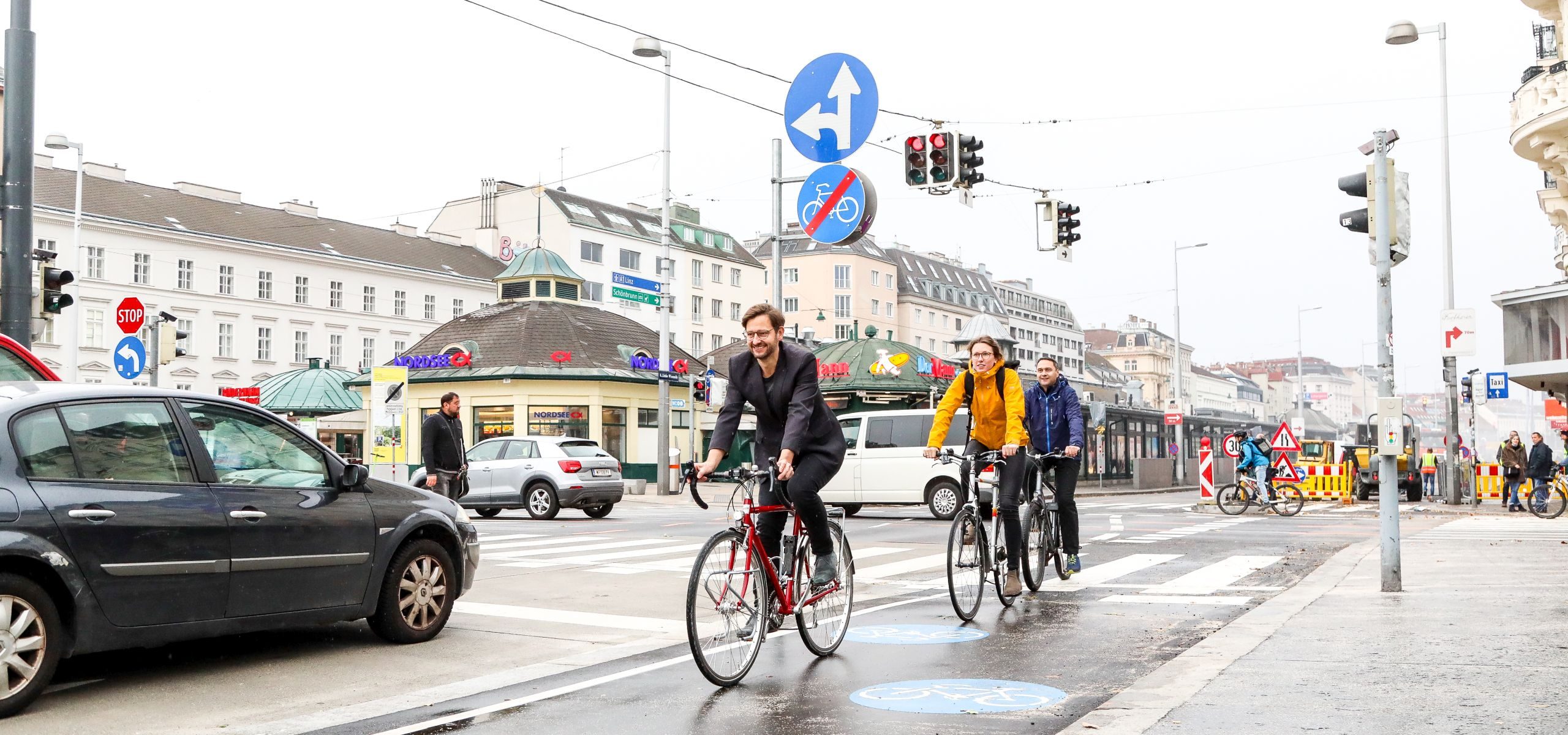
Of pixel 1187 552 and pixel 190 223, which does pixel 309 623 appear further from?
pixel 190 223

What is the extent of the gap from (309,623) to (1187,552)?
32.6 ft

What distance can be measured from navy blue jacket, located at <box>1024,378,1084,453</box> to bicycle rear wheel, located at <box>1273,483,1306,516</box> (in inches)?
625

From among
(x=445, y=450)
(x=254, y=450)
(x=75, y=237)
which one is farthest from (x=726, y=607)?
(x=75, y=237)

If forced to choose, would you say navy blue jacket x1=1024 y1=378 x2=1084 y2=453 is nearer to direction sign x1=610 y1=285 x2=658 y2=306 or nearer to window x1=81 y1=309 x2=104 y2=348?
direction sign x1=610 y1=285 x2=658 y2=306

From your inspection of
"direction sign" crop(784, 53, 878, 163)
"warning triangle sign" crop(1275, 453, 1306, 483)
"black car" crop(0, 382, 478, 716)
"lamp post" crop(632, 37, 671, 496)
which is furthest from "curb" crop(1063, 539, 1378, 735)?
"lamp post" crop(632, 37, 671, 496)

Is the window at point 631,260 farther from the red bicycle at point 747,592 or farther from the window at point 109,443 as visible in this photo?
the window at point 109,443

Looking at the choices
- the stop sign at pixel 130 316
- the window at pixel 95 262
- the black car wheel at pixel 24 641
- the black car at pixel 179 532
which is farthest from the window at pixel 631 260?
the black car wheel at pixel 24 641

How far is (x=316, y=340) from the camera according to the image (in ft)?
219

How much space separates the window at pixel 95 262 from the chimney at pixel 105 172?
5.68 metres

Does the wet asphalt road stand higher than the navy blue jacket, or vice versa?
the navy blue jacket

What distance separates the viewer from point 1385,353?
9812 mm

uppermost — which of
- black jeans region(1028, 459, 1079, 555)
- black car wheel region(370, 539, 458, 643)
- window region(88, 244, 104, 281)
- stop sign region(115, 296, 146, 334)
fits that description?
window region(88, 244, 104, 281)

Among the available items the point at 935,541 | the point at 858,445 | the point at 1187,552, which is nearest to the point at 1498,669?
the point at 1187,552

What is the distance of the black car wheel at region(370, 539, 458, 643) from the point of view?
7.33 meters
